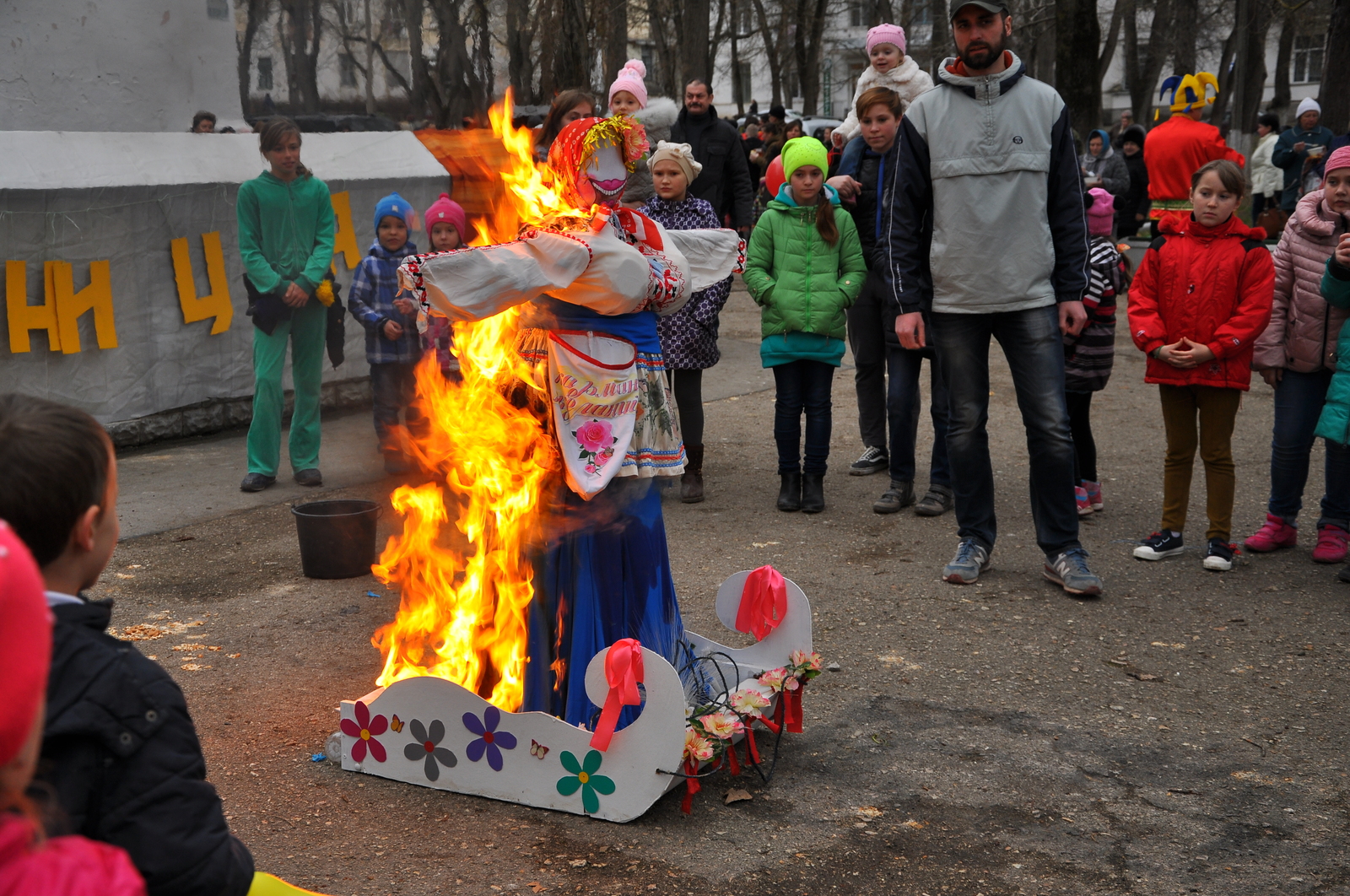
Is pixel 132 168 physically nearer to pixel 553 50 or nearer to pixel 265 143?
pixel 265 143

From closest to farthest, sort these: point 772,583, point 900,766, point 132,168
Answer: point 900,766 → point 772,583 → point 132,168

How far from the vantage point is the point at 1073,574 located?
5.24 metres

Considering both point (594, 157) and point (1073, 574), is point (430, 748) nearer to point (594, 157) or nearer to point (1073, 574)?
point (594, 157)

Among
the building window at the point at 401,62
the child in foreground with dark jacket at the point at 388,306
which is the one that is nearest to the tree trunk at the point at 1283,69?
the child in foreground with dark jacket at the point at 388,306

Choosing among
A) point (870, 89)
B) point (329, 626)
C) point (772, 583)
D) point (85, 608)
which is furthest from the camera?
point (870, 89)

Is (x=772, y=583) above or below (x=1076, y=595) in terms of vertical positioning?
above

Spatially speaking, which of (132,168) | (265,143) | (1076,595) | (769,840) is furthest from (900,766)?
(132,168)

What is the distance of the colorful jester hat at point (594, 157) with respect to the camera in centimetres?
362

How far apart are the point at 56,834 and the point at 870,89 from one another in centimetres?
609

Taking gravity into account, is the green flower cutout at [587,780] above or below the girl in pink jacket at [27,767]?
below

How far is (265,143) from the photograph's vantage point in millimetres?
7199

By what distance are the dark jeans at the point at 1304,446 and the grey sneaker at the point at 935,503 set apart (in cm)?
158

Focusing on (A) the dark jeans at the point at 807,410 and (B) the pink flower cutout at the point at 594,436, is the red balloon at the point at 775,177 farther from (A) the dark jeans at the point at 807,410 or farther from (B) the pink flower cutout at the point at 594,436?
(B) the pink flower cutout at the point at 594,436

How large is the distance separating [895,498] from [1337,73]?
45.9ft
